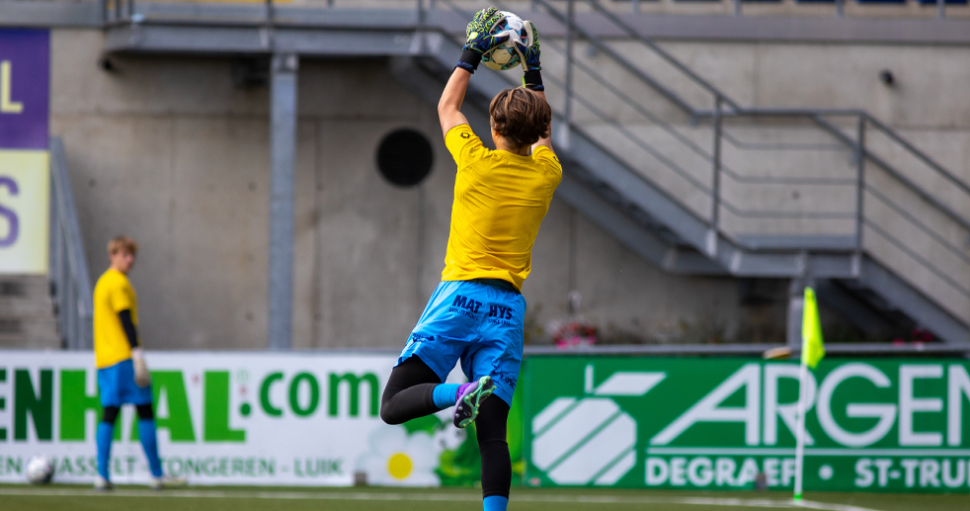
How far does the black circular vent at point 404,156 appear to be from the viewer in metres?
14.3

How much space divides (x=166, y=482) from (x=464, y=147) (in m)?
5.66

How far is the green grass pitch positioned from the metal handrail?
10.4ft

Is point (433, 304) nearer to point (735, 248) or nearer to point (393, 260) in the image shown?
point (735, 248)

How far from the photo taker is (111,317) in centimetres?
843

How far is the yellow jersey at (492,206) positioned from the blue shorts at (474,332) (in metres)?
0.07

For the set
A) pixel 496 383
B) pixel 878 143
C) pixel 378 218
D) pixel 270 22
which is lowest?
pixel 496 383

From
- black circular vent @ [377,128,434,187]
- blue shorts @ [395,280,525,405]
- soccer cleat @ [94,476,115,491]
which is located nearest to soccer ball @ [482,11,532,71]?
blue shorts @ [395,280,525,405]

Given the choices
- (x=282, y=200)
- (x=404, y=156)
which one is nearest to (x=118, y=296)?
(x=282, y=200)

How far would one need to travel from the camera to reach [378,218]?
47.0ft

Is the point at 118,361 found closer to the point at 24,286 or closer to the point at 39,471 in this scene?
the point at 39,471

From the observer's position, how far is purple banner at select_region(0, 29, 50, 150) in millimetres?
13547

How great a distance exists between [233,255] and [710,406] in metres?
7.21

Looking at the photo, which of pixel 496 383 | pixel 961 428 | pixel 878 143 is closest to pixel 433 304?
pixel 496 383

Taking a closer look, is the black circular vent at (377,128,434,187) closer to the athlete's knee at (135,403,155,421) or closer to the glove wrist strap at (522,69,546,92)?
the athlete's knee at (135,403,155,421)
